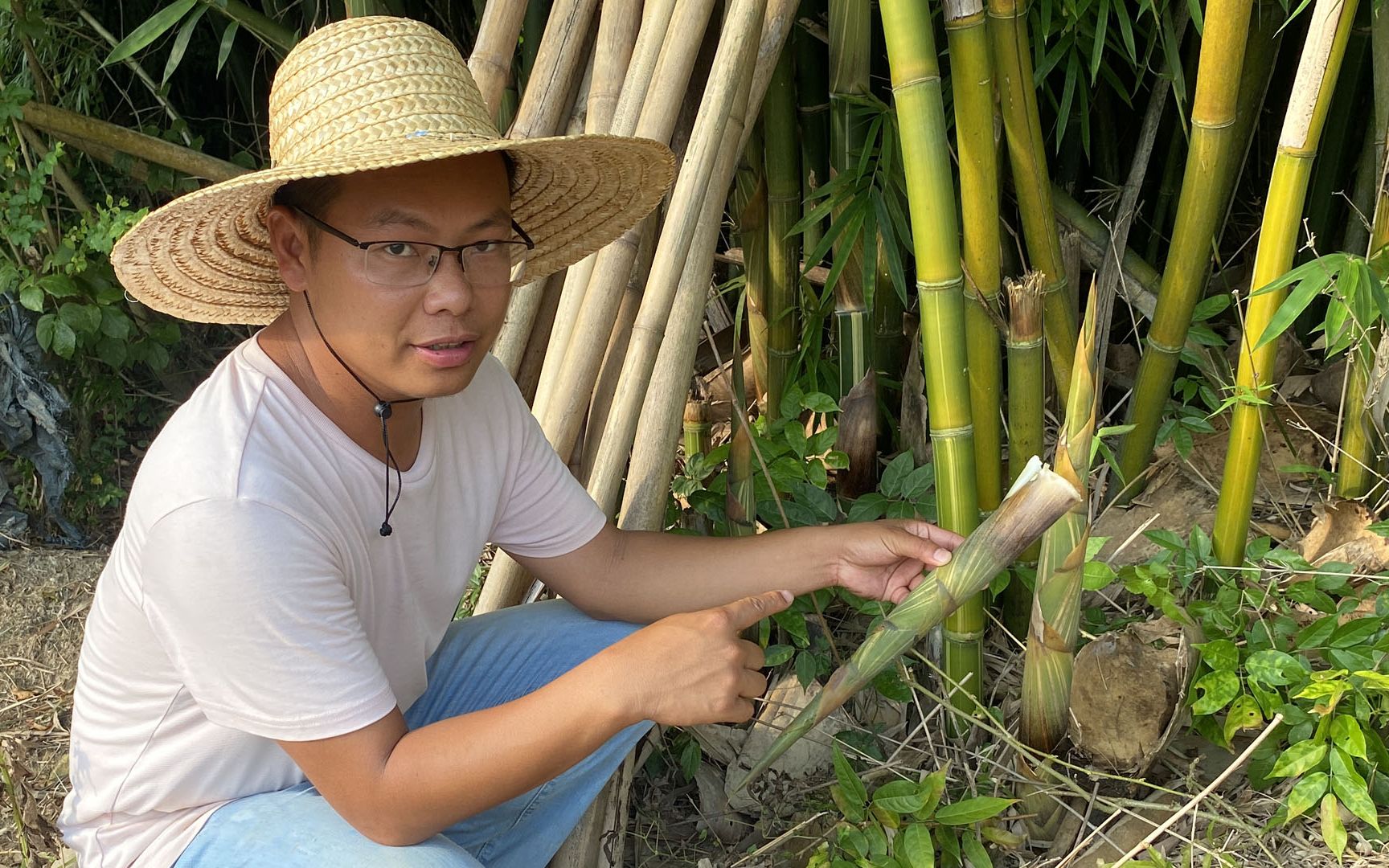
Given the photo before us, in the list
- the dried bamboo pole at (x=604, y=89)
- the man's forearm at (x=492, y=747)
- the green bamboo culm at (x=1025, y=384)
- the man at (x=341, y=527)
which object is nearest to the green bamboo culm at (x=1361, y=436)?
the green bamboo culm at (x=1025, y=384)

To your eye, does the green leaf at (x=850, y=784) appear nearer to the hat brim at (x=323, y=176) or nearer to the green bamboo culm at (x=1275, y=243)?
the green bamboo culm at (x=1275, y=243)

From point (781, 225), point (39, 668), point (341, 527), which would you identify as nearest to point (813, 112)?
point (781, 225)

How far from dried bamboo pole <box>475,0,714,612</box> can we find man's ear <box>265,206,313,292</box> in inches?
19.0

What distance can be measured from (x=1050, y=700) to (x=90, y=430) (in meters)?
2.15

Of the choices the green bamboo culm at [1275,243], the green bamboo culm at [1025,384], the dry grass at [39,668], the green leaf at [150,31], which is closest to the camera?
the green bamboo culm at [1275,243]

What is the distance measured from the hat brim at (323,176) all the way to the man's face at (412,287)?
31mm

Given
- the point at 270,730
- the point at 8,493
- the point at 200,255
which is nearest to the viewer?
the point at 270,730

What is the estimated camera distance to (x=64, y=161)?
8.78ft

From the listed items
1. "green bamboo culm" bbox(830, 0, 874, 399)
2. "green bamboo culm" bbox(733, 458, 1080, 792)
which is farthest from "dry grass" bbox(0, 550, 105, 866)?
"green bamboo culm" bbox(830, 0, 874, 399)

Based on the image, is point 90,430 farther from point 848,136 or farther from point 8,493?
point 848,136

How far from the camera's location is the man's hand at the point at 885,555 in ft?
4.82

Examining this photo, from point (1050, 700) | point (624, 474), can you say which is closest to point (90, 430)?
point (624, 474)

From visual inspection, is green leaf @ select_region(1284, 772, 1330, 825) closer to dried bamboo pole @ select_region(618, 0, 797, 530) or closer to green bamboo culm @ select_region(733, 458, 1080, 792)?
green bamboo culm @ select_region(733, 458, 1080, 792)

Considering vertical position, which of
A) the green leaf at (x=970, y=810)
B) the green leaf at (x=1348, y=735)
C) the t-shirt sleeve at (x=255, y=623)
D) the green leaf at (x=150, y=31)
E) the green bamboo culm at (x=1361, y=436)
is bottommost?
the green leaf at (x=970, y=810)
